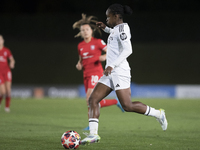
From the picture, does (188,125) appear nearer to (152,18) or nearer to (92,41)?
(92,41)

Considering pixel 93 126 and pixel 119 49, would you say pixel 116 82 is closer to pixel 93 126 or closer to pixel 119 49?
pixel 119 49

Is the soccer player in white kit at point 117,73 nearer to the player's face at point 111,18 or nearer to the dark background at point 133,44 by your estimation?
the player's face at point 111,18

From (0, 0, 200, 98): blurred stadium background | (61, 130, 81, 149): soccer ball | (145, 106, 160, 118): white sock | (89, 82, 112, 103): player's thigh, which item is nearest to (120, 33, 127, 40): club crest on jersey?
(89, 82, 112, 103): player's thigh

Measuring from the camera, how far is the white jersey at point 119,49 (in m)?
5.80

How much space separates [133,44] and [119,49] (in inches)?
659

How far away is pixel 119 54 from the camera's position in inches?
235

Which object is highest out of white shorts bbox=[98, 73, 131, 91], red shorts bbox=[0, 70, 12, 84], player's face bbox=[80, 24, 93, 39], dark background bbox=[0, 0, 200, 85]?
dark background bbox=[0, 0, 200, 85]

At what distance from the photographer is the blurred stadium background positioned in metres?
22.6

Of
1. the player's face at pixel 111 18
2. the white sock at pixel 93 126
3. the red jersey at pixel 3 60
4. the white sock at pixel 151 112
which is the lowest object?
the white sock at pixel 93 126

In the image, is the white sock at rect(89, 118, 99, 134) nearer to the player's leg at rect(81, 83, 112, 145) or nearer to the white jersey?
the player's leg at rect(81, 83, 112, 145)

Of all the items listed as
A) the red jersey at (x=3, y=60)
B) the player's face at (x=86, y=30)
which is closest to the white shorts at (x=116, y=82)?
the player's face at (x=86, y=30)

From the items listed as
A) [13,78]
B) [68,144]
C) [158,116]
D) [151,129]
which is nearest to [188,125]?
[151,129]

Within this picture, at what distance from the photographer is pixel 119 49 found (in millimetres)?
6012

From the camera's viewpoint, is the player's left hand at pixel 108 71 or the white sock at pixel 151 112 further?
the white sock at pixel 151 112
